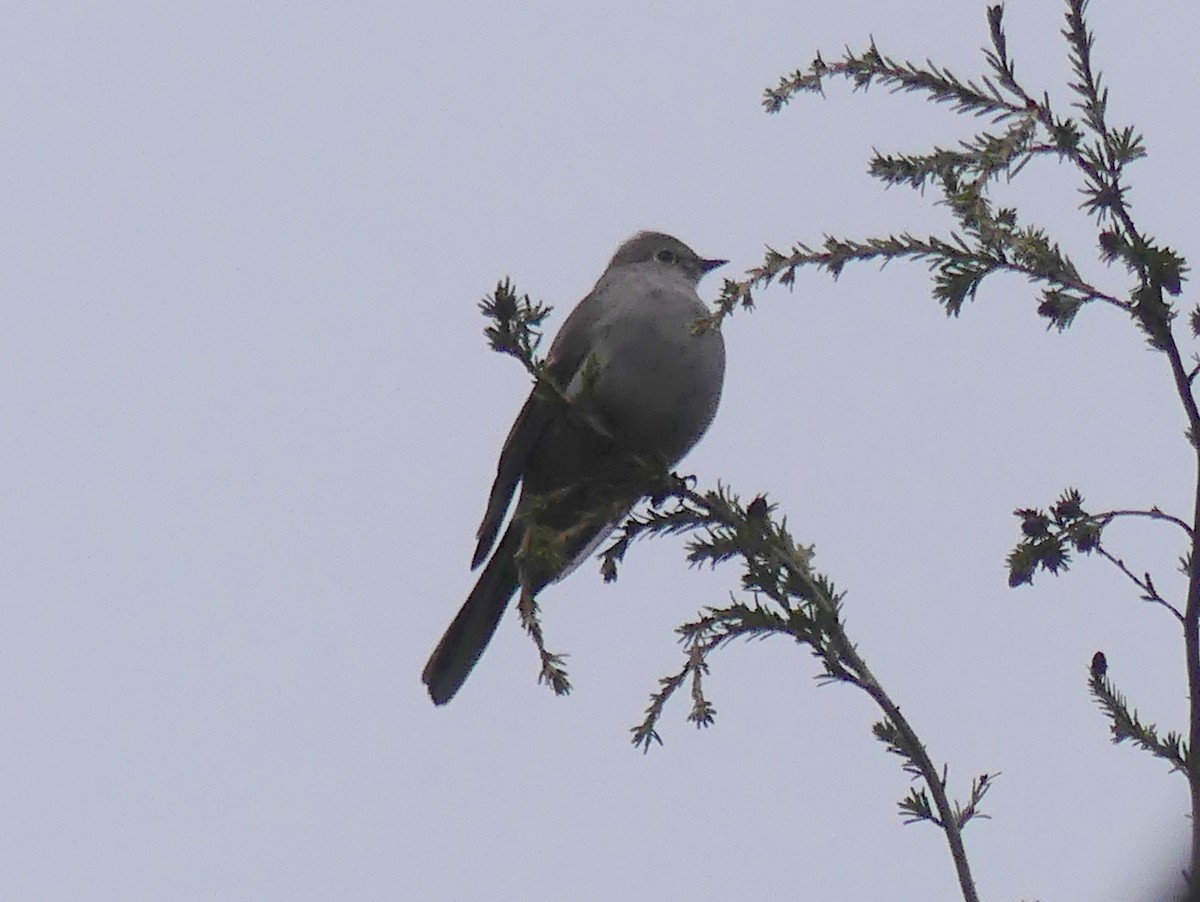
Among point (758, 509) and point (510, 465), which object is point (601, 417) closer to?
point (510, 465)

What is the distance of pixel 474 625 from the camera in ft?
19.4

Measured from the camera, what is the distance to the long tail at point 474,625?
5.82 metres

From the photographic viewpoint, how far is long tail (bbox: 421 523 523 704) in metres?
5.82

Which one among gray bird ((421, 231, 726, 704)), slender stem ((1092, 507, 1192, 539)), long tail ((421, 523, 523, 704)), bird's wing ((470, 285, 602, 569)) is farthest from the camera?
long tail ((421, 523, 523, 704))

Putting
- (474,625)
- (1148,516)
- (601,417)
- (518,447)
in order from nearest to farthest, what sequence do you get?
(1148,516)
(601,417)
(518,447)
(474,625)

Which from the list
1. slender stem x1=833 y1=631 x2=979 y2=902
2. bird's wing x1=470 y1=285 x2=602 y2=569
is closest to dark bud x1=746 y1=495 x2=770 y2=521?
slender stem x1=833 y1=631 x2=979 y2=902

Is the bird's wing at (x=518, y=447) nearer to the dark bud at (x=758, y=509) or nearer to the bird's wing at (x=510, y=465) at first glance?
the bird's wing at (x=510, y=465)

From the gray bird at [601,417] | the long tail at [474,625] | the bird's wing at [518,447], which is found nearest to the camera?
the gray bird at [601,417]

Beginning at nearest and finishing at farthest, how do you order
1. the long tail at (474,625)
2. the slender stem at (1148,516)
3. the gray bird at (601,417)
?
the slender stem at (1148,516) → the gray bird at (601,417) → the long tail at (474,625)

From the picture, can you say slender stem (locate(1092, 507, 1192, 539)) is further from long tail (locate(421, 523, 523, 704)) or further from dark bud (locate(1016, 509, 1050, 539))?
long tail (locate(421, 523, 523, 704))

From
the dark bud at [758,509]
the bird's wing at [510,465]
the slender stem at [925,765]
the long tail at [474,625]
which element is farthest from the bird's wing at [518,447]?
the slender stem at [925,765]

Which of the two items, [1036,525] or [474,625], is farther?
[474,625]

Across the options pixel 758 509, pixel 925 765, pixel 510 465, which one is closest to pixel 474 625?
pixel 510 465

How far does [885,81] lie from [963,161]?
31 cm
